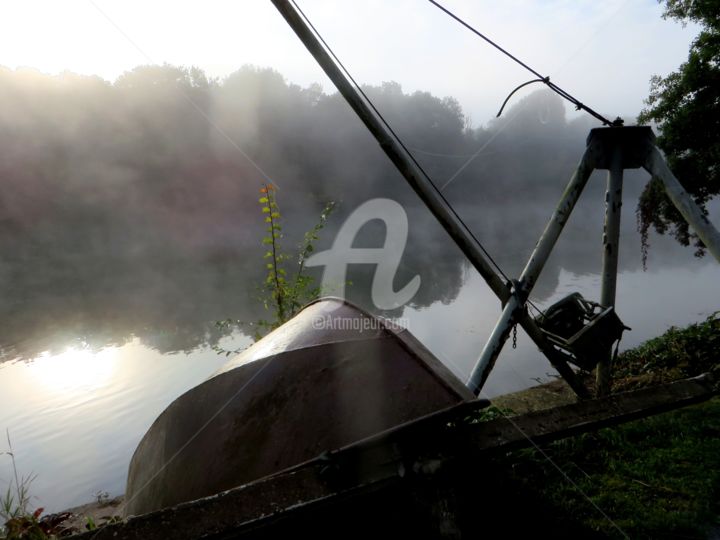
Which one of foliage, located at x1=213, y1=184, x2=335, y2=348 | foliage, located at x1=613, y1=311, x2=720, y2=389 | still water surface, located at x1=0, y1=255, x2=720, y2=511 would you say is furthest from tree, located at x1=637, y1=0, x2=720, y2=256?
foliage, located at x1=213, y1=184, x2=335, y2=348

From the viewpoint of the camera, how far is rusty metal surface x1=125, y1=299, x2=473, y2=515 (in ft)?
6.03

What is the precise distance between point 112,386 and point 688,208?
13365mm

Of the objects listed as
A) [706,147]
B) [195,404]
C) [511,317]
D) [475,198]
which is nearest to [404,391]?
[195,404]

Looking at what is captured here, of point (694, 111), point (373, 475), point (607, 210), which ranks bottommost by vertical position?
point (373, 475)

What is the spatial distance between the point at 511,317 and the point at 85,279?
3859cm

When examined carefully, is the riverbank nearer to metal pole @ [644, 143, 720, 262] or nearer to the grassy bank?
the grassy bank

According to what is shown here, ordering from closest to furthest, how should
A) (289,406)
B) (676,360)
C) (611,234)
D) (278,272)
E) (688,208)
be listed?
1. (289,406)
2. (688,208)
3. (611,234)
4. (278,272)
5. (676,360)

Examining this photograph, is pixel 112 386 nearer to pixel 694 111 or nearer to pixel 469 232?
pixel 469 232

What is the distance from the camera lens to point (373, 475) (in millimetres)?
1481

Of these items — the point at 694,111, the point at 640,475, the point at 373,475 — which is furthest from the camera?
the point at 694,111

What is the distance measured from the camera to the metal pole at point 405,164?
10.7 ft

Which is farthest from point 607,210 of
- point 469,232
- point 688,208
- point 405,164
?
point 405,164

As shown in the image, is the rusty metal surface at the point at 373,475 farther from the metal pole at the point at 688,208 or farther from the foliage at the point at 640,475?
the metal pole at the point at 688,208

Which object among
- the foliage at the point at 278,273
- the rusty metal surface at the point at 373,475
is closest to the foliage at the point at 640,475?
the rusty metal surface at the point at 373,475
